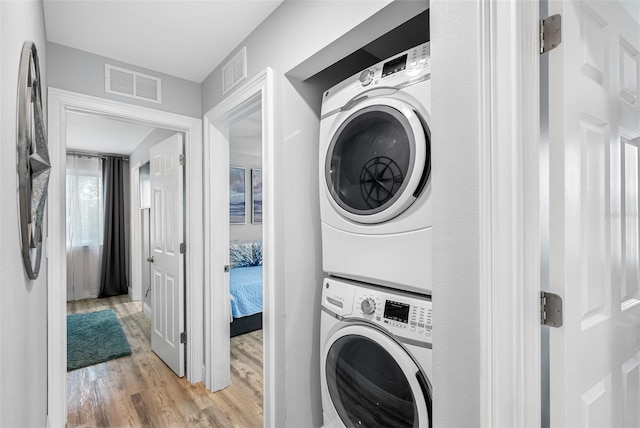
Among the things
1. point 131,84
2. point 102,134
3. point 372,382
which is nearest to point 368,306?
point 372,382

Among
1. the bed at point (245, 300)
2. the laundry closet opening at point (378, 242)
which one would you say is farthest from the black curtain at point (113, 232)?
the laundry closet opening at point (378, 242)

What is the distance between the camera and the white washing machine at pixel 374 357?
116 cm

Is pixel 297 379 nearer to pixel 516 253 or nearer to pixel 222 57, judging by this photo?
pixel 516 253

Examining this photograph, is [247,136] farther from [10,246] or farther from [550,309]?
[550,309]

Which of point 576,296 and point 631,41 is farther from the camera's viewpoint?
point 631,41

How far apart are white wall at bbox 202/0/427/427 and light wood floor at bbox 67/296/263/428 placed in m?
0.60

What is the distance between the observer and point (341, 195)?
148 cm

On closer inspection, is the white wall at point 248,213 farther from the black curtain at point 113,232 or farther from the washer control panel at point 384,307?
the washer control panel at point 384,307

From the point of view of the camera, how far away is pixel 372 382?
134 centimetres

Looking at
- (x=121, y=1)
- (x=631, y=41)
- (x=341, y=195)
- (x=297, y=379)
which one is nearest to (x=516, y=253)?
(x=341, y=195)

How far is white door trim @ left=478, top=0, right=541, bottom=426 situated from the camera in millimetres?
803

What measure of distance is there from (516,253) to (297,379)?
1355 mm

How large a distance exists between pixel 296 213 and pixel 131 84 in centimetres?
163

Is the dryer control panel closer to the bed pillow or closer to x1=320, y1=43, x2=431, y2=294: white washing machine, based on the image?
x1=320, y1=43, x2=431, y2=294: white washing machine
